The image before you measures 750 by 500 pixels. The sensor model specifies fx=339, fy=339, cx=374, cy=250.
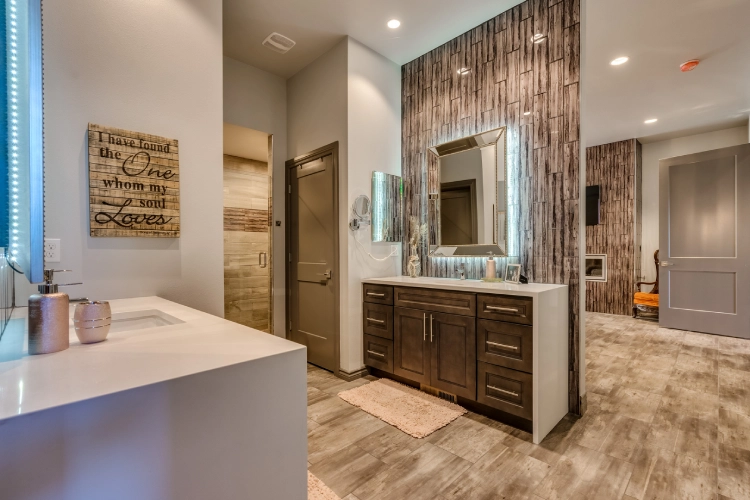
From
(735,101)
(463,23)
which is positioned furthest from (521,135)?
(735,101)

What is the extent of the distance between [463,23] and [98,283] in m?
3.31

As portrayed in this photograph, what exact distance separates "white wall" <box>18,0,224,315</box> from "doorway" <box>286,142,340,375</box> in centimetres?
119

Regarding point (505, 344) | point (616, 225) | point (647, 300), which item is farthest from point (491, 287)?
point (616, 225)

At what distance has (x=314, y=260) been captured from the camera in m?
3.50

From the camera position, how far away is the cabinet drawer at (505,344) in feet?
6.97

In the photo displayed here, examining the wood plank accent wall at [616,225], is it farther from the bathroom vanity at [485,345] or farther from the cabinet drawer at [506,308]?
the cabinet drawer at [506,308]

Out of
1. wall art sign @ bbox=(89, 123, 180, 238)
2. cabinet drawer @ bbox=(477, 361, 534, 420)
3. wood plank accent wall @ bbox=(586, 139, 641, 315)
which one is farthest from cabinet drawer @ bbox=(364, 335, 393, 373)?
wood plank accent wall @ bbox=(586, 139, 641, 315)

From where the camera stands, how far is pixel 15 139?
0.81 metres

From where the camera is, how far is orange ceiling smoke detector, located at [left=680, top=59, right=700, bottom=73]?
3543 millimetres

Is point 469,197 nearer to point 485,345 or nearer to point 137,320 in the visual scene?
point 485,345

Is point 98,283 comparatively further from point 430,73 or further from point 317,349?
point 430,73

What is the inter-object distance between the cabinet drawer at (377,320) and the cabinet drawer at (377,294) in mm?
45

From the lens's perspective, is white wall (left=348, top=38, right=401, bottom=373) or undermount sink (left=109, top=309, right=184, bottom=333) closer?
undermount sink (left=109, top=309, right=184, bottom=333)

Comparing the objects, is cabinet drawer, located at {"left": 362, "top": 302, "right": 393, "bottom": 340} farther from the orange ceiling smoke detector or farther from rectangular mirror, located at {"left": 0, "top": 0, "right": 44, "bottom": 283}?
the orange ceiling smoke detector
